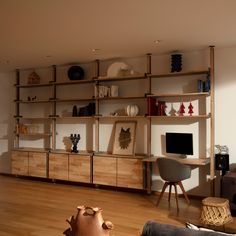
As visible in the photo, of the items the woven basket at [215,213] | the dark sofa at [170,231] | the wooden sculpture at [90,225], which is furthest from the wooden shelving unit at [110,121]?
the wooden sculpture at [90,225]

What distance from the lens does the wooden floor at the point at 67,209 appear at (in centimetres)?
364

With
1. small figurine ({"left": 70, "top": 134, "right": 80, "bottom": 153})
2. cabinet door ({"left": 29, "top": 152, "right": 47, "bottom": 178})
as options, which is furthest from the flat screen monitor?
cabinet door ({"left": 29, "top": 152, "right": 47, "bottom": 178})

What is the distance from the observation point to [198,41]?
438cm

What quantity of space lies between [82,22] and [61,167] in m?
3.28

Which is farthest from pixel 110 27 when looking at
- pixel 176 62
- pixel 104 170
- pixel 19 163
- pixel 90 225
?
pixel 19 163

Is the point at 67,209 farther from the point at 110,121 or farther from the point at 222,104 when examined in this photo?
the point at 222,104

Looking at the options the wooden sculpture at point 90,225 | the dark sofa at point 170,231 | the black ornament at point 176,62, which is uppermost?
the black ornament at point 176,62

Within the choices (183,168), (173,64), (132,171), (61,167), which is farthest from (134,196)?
(173,64)

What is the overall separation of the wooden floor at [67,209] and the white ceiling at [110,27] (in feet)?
8.24

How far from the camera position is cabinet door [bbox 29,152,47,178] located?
6094mm

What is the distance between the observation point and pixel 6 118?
7117 mm

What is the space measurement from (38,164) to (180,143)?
3.06 m

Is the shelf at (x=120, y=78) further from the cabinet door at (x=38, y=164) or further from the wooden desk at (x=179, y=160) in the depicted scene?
the cabinet door at (x=38, y=164)

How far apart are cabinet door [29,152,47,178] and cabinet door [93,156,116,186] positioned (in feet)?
4.03
